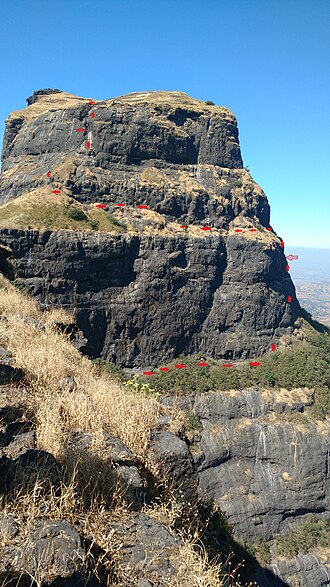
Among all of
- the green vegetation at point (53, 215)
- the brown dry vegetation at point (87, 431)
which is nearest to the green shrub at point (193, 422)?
the green vegetation at point (53, 215)

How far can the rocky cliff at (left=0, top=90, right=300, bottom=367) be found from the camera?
46.4 m

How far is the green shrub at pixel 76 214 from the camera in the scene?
4859cm

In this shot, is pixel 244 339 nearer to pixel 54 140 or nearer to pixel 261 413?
pixel 261 413

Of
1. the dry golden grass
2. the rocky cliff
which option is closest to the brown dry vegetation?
the dry golden grass

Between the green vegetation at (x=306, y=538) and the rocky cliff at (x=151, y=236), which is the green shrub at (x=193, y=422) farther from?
the green vegetation at (x=306, y=538)

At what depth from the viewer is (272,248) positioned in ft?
191

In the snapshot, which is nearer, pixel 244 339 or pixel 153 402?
pixel 153 402

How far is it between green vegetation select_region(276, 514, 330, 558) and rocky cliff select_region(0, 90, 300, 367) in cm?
2142

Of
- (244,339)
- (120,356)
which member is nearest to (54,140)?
(120,356)

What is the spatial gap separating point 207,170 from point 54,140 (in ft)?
84.6

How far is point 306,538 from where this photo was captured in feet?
113

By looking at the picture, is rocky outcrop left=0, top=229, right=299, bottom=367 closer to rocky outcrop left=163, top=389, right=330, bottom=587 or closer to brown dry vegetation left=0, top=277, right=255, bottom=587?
rocky outcrop left=163, top=389, right=330, bottom=587

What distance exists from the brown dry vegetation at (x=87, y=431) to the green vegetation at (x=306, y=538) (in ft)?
115

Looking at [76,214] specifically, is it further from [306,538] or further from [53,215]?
[306,538]
